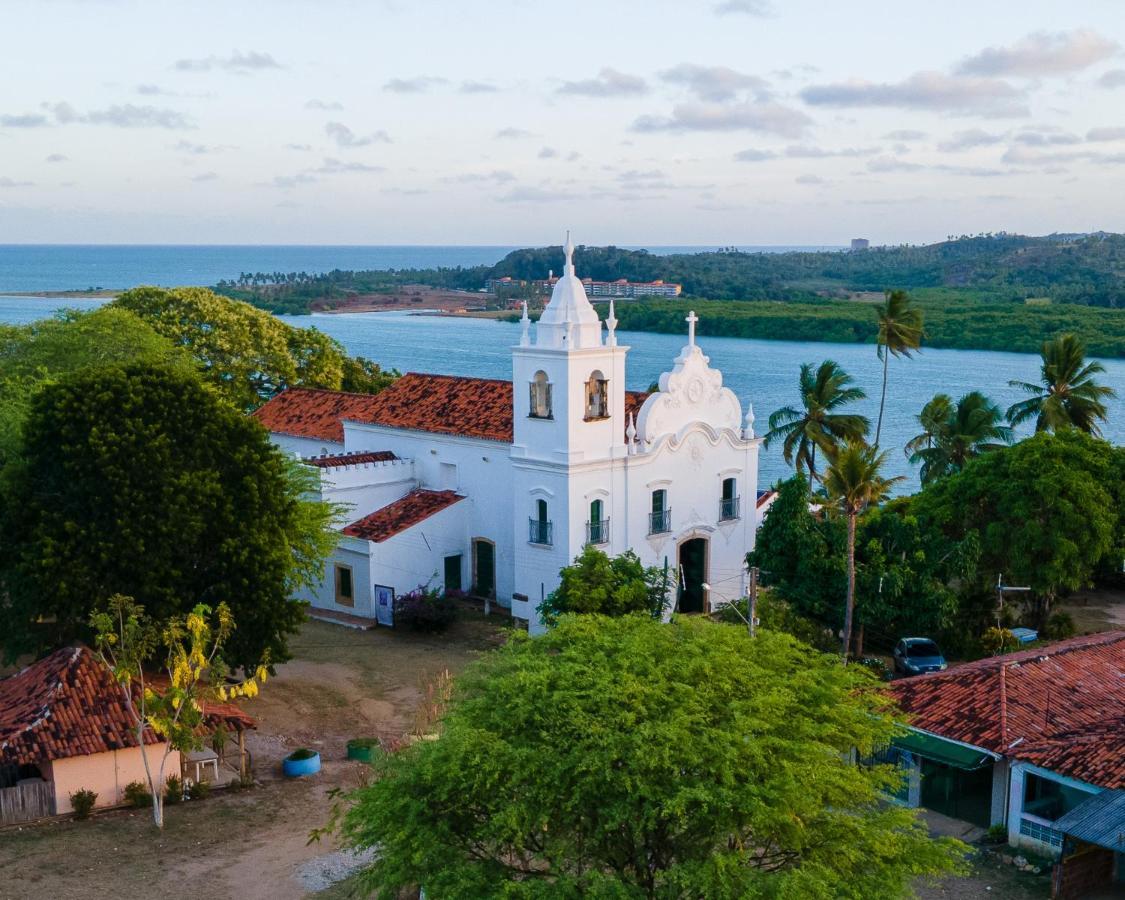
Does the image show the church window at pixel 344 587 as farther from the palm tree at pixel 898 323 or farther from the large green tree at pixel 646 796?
the palm tree at pixel 898 323

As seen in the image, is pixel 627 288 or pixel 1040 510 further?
pixel 627 288

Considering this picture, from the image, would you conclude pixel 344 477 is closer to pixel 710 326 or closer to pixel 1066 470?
pixel 1066 470

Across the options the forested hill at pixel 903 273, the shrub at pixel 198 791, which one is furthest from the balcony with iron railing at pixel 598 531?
the forested hill at pixel 903 273

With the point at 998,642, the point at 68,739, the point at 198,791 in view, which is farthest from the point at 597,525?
the point at 68,739

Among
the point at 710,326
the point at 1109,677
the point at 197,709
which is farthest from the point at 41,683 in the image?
the point at 710,326

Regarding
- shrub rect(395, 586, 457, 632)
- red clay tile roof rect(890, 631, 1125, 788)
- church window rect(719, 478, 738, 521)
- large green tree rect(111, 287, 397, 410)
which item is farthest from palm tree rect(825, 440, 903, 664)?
large green tree rect(111, 287, 397, 410)

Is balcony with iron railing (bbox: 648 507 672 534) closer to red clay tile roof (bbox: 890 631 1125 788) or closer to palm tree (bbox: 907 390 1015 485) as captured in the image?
red clay tile roof (bbox: 890 631 1125 788)

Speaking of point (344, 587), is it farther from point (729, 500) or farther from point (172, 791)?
point (172, 791)
